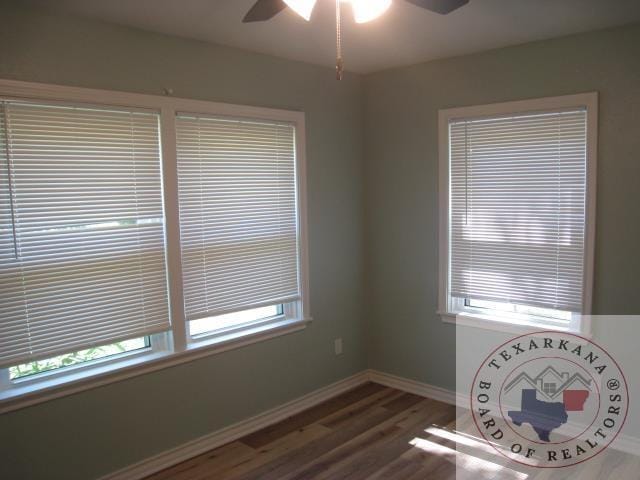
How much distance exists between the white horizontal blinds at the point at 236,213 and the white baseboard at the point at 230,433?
2.47ft

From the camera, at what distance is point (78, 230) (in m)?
2.58

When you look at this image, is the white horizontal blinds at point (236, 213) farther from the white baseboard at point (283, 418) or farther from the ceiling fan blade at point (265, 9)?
the ceiling fan blade at point (265, 9)

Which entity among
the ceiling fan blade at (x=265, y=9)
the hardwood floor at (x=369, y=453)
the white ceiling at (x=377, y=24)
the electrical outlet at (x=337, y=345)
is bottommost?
the hardwood floor at (x=369, y=453)

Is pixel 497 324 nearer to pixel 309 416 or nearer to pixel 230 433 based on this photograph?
pixel 309 416

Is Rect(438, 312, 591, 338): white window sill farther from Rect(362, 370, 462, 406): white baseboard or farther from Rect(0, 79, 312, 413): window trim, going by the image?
Rect(0, 79, 312, 413): window trim

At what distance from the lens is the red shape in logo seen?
3176 mm

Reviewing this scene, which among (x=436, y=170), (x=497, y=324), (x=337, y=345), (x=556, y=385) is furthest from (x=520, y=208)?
(x=337, y=345)

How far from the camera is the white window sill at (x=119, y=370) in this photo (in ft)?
8.05

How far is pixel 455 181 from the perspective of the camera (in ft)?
11.8

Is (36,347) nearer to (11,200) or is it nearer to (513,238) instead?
(11,200)

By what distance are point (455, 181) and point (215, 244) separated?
170 centimetres

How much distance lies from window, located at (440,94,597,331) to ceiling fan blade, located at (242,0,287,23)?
1.82 meters

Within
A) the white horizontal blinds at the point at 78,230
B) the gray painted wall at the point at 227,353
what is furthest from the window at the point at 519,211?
the white horizontal blinds at the point at 78,230

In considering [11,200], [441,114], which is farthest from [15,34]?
[441,114]
